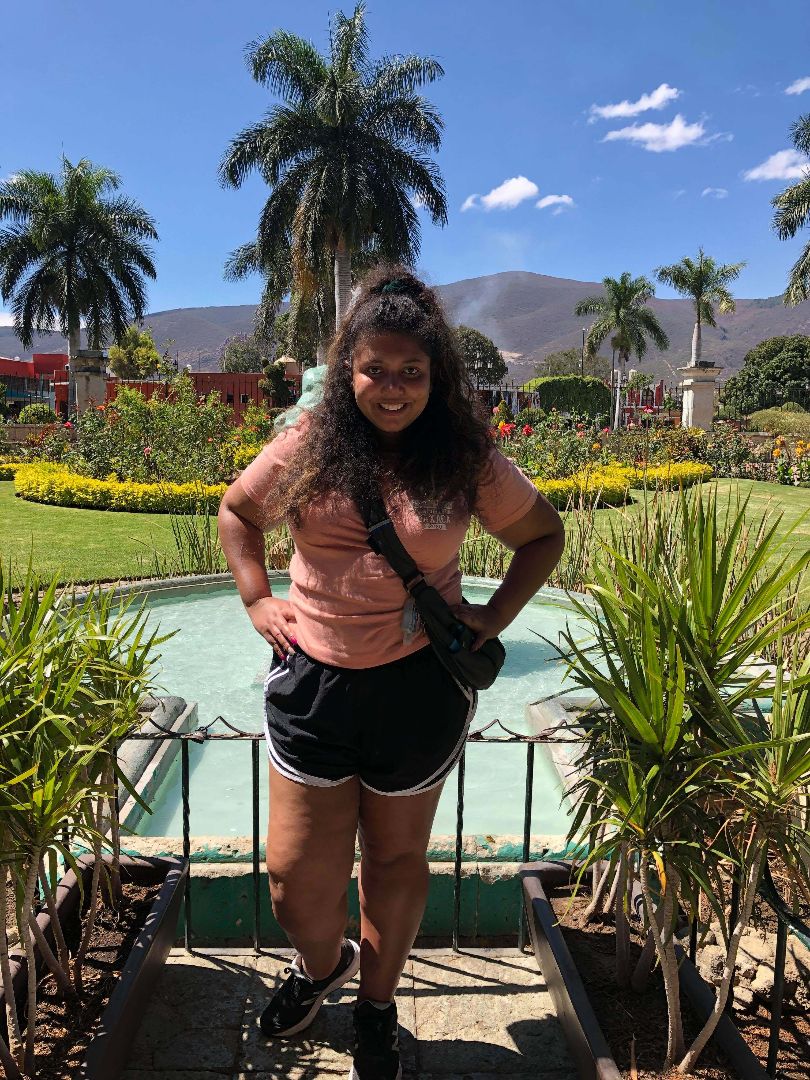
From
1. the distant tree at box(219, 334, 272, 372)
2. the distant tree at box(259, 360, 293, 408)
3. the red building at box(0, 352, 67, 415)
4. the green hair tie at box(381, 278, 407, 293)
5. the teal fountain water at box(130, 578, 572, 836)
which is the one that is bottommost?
the teal fountain water at box(130, 578, 572, 836)

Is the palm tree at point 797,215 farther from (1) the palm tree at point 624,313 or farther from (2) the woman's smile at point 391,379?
(2) the woman's smile at point 391,379

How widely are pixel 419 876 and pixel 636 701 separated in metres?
0.60

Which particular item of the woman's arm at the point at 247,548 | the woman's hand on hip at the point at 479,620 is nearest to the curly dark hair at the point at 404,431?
the woman's arm at the point at 247,548

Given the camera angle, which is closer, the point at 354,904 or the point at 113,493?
the point at 354,904

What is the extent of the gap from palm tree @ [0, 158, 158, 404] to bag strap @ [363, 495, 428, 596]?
3125cm

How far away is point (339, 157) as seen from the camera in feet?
76.4

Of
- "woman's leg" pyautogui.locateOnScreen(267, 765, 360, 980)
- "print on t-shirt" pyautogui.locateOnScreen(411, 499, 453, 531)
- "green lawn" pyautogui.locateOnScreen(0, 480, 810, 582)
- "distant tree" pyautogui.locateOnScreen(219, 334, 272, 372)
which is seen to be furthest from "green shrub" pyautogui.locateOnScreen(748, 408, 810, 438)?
"distant tree" pyautogui.locateOnScreen(219, 334, 272, 372)

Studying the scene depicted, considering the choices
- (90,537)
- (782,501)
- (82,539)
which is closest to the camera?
(82,539)

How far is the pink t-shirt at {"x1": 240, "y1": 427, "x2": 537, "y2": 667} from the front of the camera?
5.43 feet

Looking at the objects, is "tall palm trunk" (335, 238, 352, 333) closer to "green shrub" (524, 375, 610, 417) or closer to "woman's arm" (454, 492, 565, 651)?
"green shrub" (524, 375, 610, 417)

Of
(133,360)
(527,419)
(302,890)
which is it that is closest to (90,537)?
(302,890)

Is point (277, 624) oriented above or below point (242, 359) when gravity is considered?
below

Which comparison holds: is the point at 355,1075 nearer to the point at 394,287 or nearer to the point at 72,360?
the point at 394,287

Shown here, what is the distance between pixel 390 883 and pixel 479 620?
58cm
